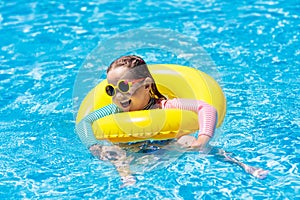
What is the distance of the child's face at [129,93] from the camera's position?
468 centimetres

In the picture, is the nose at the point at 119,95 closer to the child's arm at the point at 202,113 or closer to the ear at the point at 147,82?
the ear at the point at 147,82

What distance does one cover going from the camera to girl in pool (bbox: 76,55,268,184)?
183 inches

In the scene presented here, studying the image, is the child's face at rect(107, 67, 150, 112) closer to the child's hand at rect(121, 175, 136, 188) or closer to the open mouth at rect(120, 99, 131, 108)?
the open mouth at rect(120, 99, 131, 108)

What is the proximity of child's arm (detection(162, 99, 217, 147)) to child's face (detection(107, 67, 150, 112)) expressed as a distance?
7.6 inches

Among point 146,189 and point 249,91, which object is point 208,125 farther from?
point 249,91

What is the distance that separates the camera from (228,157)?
4.82 meters

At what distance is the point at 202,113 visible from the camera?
4.68m

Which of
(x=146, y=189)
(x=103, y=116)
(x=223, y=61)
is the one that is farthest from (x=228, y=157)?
(x=223, y=61)

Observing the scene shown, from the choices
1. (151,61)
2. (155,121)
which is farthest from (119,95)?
(151,61)

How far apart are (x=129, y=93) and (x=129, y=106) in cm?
13

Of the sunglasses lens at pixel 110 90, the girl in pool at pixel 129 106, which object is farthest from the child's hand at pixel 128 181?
the sunglasses lens at pixel 110 90

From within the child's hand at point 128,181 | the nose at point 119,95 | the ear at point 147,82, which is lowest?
the child's hand at point 128,181

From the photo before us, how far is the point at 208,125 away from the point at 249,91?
4.85 feet

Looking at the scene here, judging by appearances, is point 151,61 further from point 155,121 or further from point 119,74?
point 155,121
